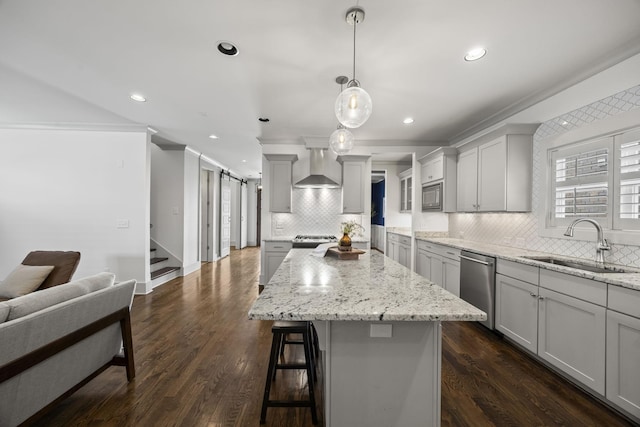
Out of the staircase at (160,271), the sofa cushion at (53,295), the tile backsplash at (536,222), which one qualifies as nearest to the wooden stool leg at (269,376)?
the sofa cushion at (53,295)

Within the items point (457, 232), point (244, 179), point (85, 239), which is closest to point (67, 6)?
point (85, 239)

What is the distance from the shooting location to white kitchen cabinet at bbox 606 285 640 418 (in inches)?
61.3

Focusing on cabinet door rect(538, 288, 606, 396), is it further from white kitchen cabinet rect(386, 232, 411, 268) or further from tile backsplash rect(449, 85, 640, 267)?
white kitchen cabinet rect(386, 232, 411, 268)

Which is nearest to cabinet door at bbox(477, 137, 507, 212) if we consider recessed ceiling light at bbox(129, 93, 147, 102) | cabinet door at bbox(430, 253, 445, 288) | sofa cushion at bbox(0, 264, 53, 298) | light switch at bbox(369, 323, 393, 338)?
cabinet door at bbox(430, 253, 445, 288)

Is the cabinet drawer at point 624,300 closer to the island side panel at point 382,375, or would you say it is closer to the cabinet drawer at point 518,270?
the cabinet drawer at point 518,270

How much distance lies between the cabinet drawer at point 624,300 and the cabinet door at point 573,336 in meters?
0.10

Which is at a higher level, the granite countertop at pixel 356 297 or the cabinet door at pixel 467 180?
the cabinet door at pixel 467 180

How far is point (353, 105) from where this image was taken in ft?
5.52

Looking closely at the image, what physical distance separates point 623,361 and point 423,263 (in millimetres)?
2788

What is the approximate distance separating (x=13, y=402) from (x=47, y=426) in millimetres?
489

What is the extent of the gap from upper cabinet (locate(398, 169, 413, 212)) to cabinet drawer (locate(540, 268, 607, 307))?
11.0ft

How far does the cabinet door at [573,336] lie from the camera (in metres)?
1.76

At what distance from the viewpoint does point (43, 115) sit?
12.5 feet

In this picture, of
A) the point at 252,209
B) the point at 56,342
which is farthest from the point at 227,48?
the point at 252,209
